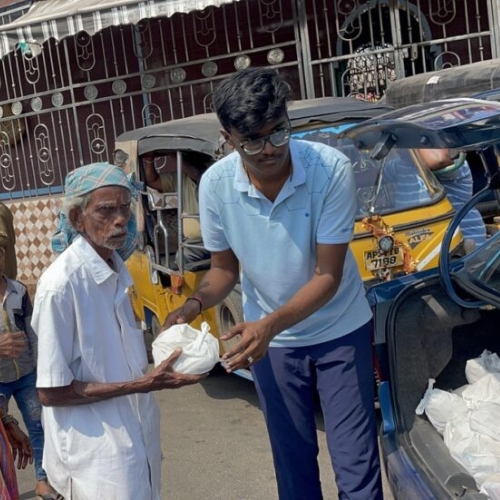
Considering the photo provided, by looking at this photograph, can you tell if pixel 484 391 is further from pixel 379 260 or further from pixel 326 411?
pixel 379 260

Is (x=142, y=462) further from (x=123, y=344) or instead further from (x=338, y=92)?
(x=338, y=92)

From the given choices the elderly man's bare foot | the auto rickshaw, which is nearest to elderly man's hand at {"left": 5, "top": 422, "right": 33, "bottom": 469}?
the elderly man's bare foot

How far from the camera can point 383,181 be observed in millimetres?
5680

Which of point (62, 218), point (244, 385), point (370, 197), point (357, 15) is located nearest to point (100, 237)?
point (62, 218)

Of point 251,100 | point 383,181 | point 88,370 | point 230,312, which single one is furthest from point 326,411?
point 383,181

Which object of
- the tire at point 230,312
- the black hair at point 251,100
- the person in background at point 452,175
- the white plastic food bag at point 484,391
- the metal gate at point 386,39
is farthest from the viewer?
the metal gate at point 386,39

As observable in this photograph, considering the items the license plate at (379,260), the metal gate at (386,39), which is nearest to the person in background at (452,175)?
the license plate at (379,260)

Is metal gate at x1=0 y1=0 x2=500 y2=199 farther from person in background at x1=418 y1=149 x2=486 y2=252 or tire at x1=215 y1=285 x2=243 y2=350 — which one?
tire at x1=215 y1=285 x2=243 y2=350

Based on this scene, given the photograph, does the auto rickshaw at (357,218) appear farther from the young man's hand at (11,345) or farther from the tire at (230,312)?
the young man's hand at (11,345)

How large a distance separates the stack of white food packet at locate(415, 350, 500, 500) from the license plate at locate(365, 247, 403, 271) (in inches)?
76.3

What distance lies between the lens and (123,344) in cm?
271

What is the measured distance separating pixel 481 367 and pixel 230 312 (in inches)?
112

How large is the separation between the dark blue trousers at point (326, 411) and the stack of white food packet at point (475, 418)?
252 millimetres

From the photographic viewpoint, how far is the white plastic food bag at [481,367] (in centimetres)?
315
